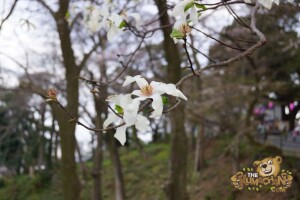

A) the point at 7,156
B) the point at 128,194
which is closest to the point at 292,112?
the point at 128,194

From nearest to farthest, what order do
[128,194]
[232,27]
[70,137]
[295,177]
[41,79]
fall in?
[70,137] < [295,177] < [232,27] < [41,79] < [128,194]

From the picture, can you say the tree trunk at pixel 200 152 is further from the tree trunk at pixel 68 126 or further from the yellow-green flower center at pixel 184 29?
the yellow-green flower center at pixel 184 29

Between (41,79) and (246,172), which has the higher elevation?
(41,79)

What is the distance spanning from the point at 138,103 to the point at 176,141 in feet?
14.8

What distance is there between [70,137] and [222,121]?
276 inches

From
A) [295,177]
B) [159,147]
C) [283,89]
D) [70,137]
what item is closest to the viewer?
[70,137]

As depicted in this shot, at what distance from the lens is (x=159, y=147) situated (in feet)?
63.3

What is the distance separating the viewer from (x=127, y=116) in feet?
4.47

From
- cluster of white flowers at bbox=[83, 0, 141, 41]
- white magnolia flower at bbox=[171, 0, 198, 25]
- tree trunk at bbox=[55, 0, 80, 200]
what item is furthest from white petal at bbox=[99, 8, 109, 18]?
tree trunk at bbox=[55, 0, 80, 200]

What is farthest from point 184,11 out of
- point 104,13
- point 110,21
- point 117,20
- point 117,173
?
point 117,173

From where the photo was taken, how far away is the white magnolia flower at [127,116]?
4.47ft

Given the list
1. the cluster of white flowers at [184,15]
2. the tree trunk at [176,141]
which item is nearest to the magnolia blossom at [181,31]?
the cluster of white flowers at [184,15]

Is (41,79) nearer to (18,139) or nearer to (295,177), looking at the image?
(18,139)

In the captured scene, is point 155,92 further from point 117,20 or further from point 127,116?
point 117,20
